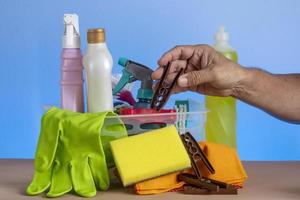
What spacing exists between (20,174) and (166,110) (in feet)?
1.14

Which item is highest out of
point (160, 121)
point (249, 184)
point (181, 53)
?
point (181, 53)

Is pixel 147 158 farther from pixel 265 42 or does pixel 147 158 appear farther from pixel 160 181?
pixel 265 42

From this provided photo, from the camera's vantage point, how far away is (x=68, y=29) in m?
1.05

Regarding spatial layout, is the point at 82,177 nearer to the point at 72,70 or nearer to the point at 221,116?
the point at 72,70

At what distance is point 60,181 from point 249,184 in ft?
1.09

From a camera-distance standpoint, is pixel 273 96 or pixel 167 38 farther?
pixel 167 38

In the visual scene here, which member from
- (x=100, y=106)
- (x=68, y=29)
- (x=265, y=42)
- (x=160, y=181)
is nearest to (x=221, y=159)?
(x=160, y=181)

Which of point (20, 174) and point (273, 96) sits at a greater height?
point (273, 96)

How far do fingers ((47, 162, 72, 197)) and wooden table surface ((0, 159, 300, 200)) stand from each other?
0.01 m

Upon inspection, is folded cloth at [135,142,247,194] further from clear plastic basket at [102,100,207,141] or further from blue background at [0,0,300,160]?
blue background at [0,0,300,160]

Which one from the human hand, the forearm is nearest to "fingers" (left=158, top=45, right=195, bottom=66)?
the human hand

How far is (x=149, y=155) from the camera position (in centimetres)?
89

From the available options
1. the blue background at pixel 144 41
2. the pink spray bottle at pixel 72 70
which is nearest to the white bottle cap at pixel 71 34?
the pink spray bottle at pixel 72 70

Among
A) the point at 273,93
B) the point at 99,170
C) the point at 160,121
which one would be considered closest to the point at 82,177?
the point at 99,170
